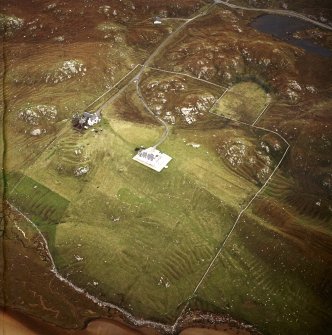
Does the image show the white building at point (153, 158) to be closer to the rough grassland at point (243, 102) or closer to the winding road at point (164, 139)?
the winding road at point (164, 139)

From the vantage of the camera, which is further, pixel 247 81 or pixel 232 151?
pixel 247 81

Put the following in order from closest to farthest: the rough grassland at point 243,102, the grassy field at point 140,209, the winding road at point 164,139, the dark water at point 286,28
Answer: the winding road at point 164,139, the grassy field at point 140,209, the rough grassland at point 243,102, the dark water at point 286,28

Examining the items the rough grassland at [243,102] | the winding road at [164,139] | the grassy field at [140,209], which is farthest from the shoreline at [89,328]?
the rough grassland at [243,102]

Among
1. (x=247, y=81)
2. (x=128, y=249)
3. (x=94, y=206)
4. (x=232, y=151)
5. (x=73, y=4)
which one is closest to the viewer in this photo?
(x=128, y=249)

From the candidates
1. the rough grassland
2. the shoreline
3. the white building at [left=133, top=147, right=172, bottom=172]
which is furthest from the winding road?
the white building at [left=133, top=147, right=172, bottom=172]

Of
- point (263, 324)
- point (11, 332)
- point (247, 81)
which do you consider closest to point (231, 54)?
point (247, 81)

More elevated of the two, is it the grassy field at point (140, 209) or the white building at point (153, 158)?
the white building at point (153, 158)

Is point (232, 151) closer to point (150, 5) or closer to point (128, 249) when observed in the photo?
point (128, 249)
